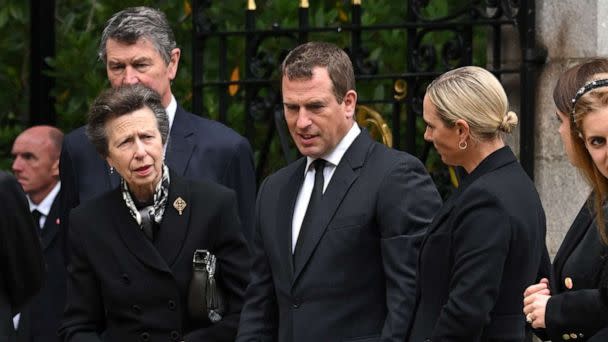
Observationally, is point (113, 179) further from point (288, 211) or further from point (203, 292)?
point (288, 211)

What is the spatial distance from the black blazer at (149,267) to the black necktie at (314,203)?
0.53m

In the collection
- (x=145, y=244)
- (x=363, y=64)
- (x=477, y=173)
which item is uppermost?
(x=363, y=64)

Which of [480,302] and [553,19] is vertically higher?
[553,19]

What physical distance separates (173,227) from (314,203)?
685mm

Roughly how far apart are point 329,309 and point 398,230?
365 mm

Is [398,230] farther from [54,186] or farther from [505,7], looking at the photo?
[54,186]

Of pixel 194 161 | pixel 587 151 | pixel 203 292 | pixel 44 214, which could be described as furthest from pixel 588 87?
pixel 44 214

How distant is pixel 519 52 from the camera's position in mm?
7605

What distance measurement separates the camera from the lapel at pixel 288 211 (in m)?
5.93

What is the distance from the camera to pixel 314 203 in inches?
235

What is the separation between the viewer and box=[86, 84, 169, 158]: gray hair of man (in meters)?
6.42

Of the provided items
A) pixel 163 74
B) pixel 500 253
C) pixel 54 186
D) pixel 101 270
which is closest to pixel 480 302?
pixel 500 253

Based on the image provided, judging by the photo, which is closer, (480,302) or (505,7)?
(480,302)

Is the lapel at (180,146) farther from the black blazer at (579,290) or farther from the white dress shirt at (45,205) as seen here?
the white dress shirt at (45,205)
